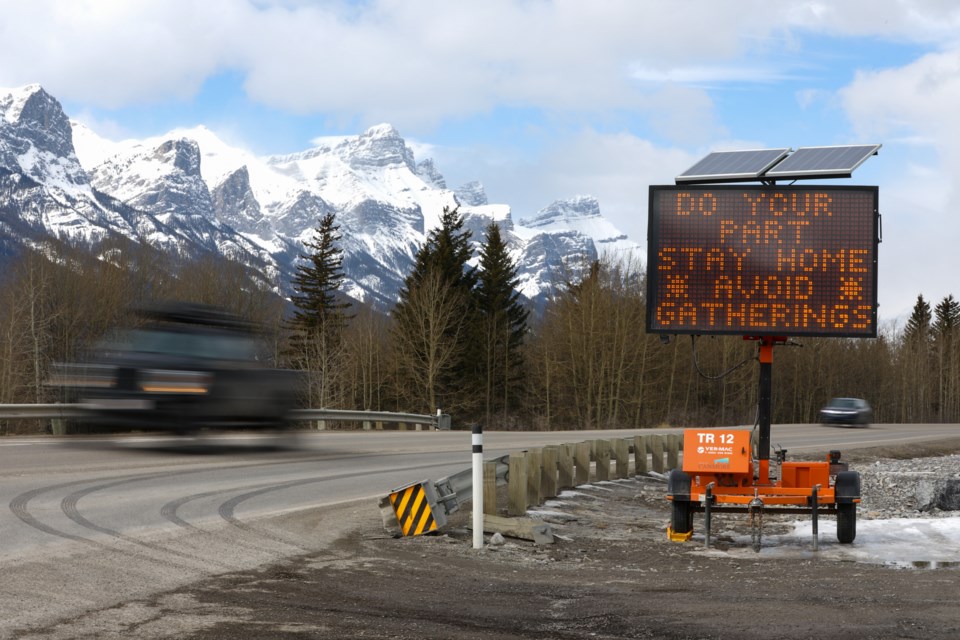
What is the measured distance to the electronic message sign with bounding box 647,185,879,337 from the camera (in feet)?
38.5

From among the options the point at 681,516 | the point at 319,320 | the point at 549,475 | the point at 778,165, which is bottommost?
the point at 681,516

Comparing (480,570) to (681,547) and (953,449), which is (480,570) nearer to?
(681,547)

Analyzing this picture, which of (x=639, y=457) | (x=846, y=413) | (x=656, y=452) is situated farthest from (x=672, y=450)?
(x=846, y=413)

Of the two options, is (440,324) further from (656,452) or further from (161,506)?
(161,506)

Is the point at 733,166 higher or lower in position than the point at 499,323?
lower

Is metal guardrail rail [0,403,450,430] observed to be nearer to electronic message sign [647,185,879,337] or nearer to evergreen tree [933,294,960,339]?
electronic message sign [647,185,879,337]

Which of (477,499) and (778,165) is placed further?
(778,165)

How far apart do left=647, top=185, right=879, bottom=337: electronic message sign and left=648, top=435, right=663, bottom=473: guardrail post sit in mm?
9242

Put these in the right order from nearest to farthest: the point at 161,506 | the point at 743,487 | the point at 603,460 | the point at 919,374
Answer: the point at 161,506 < the point at 743,487 < the point at 603,460 < the point at 919,374

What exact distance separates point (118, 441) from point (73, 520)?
9.87 m

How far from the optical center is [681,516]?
464 inches

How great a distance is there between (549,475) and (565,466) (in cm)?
135

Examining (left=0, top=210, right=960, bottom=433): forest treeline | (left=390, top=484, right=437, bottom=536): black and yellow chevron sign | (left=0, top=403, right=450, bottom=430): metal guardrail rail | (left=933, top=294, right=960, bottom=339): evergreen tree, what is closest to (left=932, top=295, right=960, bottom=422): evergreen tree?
(left=933, top=294, right=960, bottom=339): evergreen tree

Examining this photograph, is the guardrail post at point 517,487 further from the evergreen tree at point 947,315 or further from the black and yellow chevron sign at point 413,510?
the evergreen tree at point 947,315
